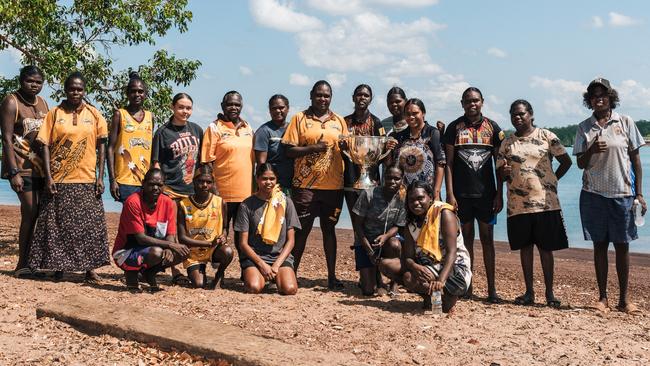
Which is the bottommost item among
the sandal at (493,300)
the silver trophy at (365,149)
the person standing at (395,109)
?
the sandal at (493,300)

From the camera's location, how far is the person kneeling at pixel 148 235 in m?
6.47

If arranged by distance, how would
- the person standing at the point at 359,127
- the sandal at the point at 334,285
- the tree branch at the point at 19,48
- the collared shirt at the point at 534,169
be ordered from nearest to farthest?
the collared shirt at the point at 534,169 → the person standing at the point at 359,127 → the sandal at the point at 334,285 → the tree branch at the point at 19,48

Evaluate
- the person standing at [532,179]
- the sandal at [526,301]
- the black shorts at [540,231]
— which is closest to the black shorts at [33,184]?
the person standing at [532,179]

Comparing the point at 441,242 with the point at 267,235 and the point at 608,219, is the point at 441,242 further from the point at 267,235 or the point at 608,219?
the point at 267,235

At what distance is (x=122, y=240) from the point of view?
6.68 metres

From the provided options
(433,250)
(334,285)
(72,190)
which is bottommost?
(334,285)

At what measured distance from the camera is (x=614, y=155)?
6.25m

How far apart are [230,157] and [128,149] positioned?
38.7 inches

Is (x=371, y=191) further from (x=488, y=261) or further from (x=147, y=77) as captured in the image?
(x=147, y=77)

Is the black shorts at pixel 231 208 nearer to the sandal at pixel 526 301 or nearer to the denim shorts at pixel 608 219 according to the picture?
the sandal at pixel 526 301

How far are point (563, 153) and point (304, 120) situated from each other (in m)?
2.42

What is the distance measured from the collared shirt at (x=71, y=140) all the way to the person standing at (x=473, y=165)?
3.40 m

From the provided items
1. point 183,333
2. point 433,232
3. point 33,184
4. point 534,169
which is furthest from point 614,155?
point 33,184

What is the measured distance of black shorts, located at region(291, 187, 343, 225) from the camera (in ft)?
22.8
